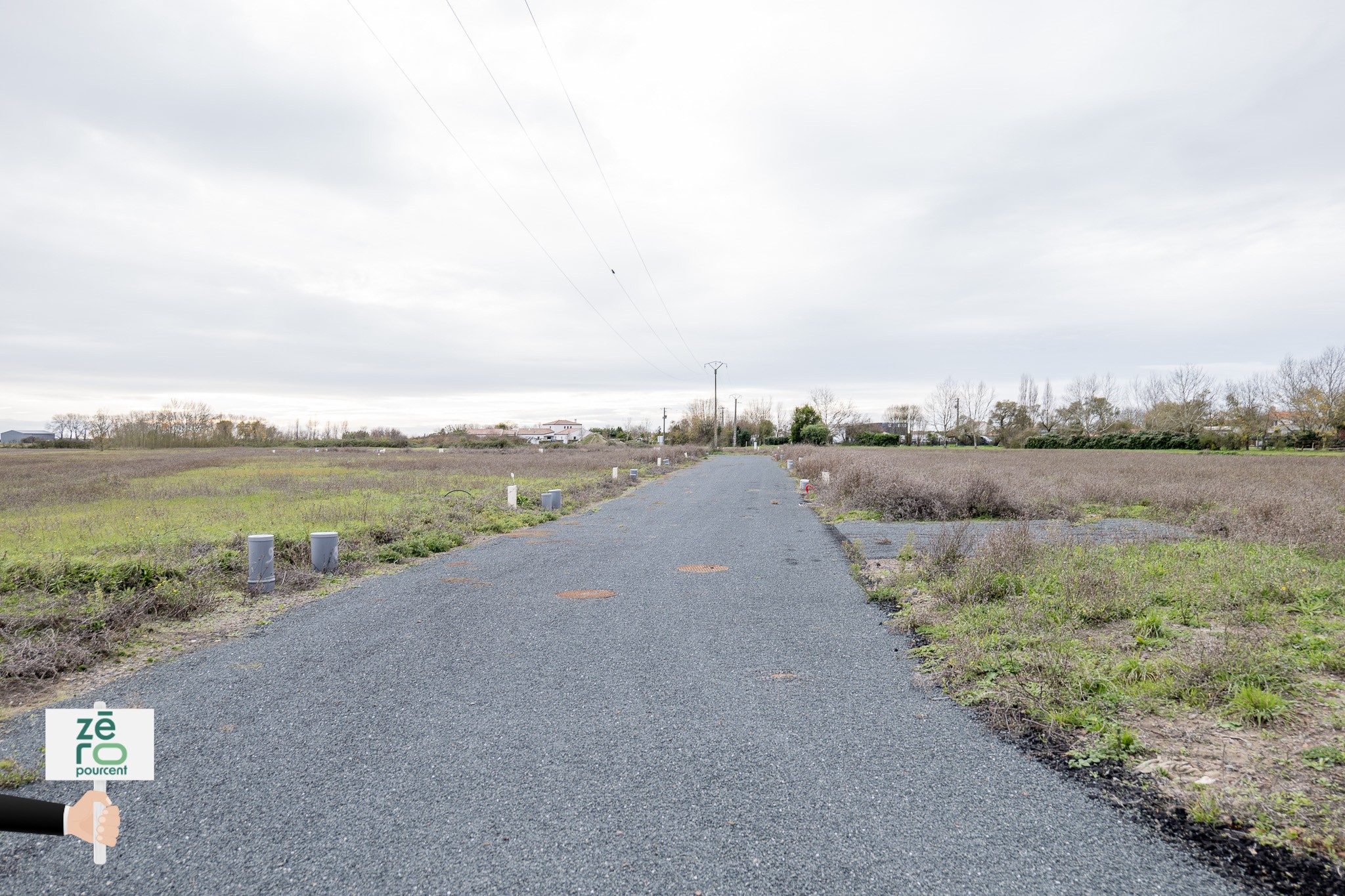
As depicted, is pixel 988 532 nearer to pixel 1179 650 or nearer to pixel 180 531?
pixel 1179 650

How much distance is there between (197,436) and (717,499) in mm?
79976

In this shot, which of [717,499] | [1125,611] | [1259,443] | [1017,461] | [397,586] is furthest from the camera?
[1259,443]

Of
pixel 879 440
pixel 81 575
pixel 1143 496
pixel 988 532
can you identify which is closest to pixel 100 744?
pixel 81 575

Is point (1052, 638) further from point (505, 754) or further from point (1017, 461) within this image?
point (1017, 461)

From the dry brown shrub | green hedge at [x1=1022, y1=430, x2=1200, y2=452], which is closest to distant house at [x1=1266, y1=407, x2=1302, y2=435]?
green hedge at [x1=1022, y1=430, x2=1200, y2=452]

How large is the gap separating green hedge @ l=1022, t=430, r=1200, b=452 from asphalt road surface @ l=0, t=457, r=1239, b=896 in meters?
59.9

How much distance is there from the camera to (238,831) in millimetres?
2996

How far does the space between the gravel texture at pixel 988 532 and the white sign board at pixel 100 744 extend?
9169 millimetres


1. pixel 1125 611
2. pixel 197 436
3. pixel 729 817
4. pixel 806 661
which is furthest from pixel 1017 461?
pixel 197 436

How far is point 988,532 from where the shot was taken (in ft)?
36.9

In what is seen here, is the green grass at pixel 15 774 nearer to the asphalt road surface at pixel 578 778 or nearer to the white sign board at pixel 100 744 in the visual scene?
the asphalt road surface at pixel 578 778

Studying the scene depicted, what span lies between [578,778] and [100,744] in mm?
2237

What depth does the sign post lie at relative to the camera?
1.74 m

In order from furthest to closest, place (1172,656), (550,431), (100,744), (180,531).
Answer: (550,431) → (180,531) → (1172,656) → (100,744)
